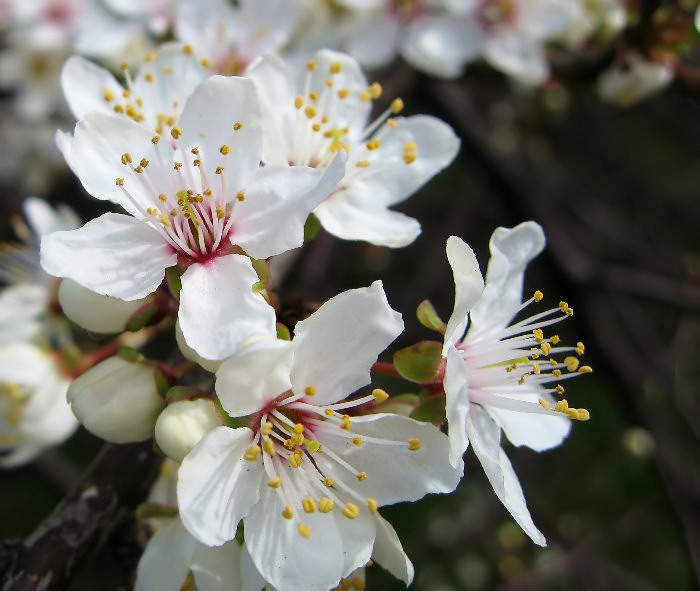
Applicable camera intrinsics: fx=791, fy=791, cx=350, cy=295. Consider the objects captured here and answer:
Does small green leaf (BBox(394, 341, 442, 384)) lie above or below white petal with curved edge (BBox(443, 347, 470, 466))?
below

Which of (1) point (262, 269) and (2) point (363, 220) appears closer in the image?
(1) point (262, 269)

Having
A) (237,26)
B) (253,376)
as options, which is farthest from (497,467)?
(237,26)

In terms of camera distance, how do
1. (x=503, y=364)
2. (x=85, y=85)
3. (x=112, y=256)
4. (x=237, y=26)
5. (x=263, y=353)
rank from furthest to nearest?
(x=237, y=26) < (x=85, y=85) < (x=503, y=364) < (x=112, y=256) < (x=263, y=353)

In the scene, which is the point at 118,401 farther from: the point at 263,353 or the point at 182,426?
the point at 263,353

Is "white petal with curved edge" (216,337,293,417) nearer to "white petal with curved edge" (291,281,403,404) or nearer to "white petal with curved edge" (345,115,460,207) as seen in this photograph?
"white petal with curved edge" (291,281,403,404)

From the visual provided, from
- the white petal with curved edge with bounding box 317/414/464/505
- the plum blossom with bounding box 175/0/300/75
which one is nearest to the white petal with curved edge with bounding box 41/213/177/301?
the white petal with curved edge with bounding box 317/414/464/505

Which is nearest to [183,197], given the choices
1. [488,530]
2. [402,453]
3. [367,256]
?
[402,453]

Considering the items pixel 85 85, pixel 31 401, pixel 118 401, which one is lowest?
pixel 31 401
